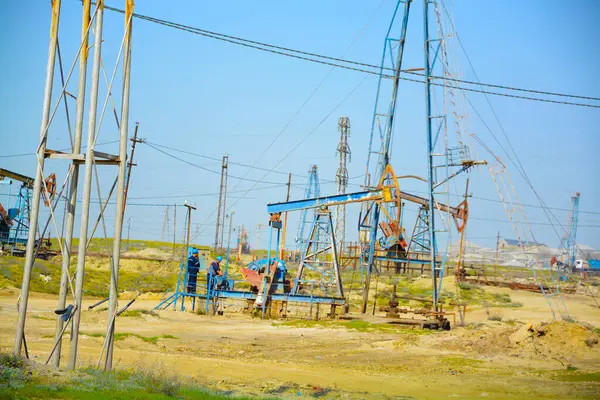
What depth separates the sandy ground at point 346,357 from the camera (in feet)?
41.0

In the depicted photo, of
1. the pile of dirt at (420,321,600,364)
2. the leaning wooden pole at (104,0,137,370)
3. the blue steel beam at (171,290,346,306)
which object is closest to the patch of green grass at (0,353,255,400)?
the leaning wooden pole at (104,0,137,370)

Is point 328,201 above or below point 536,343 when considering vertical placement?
above

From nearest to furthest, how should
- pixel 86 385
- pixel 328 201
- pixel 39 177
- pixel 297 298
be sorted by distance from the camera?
pixel 86 385
pixel 39 177
pixel 297 298
pixel 328 201

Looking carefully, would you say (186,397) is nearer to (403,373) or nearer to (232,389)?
(232,389)

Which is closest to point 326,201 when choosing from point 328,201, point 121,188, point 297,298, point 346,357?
point 328,201

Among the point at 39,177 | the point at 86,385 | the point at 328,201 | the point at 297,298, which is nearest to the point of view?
the point at 86,385

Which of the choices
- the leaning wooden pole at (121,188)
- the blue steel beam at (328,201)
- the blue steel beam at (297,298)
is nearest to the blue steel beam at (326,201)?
the blue steel beam at (328,201)

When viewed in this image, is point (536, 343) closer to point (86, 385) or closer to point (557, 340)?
point (557, 340)

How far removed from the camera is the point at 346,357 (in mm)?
16797

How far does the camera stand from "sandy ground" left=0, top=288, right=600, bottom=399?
41.0 ft

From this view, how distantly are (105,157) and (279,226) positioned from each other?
1718 centimetres

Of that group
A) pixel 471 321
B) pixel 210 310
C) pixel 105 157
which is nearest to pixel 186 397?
pixel 105 157

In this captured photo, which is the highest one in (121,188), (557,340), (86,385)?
(121,188)

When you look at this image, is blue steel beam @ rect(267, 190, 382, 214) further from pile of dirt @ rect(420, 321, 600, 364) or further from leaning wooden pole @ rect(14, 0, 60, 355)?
leaning wooden pole @ rect(14, 0, 60, 355)
